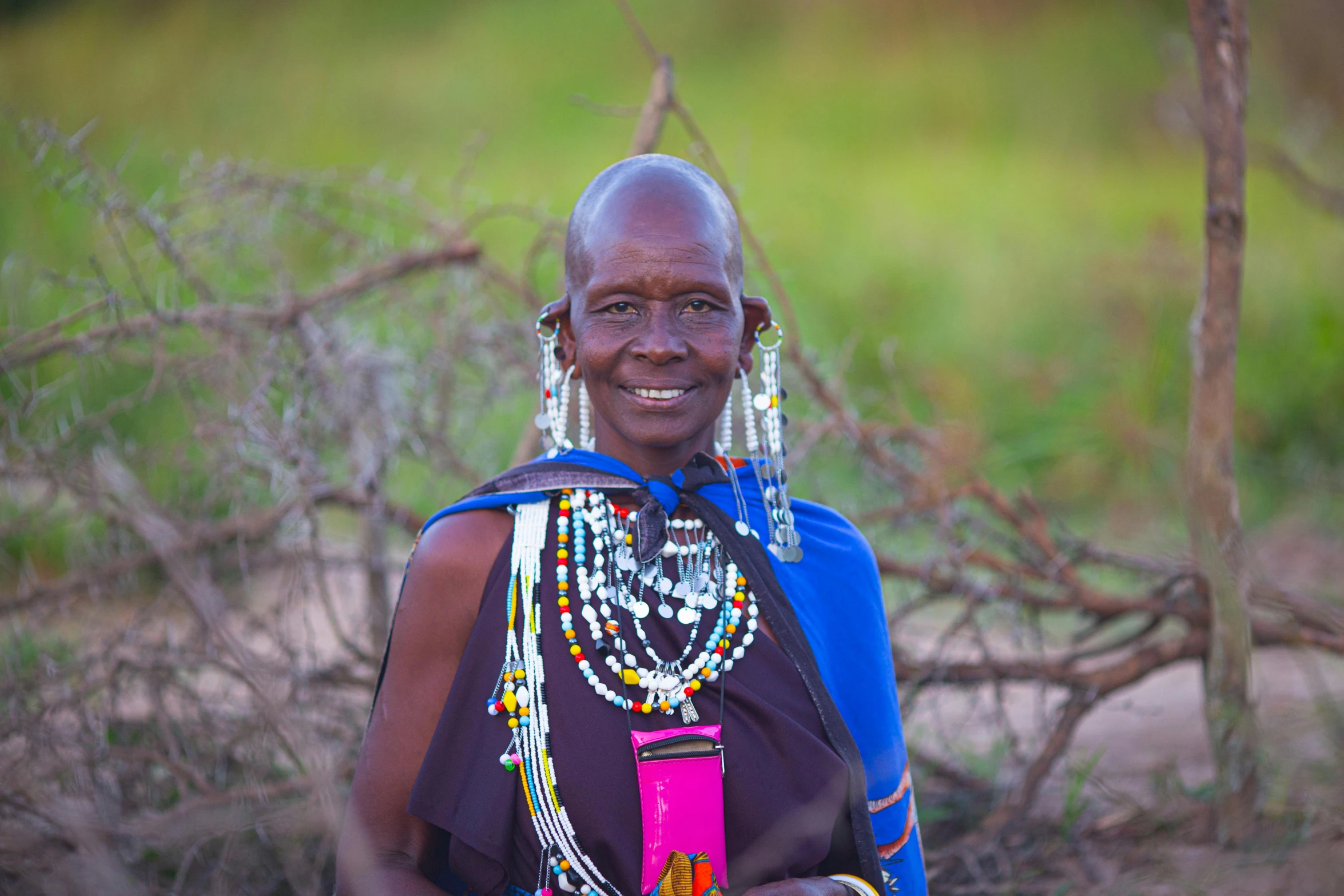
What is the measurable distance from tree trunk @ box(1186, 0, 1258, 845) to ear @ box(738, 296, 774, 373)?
154cm

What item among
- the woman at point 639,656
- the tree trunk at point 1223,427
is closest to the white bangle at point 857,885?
the woman at point 639,656

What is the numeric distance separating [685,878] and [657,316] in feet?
3.08

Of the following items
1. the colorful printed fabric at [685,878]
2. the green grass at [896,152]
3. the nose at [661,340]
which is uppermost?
the green grass at [896,152]

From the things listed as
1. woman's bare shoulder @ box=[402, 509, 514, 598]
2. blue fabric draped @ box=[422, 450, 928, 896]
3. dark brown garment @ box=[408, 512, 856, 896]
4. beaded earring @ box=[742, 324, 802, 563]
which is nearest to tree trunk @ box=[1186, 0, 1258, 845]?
blue fabric draped @ box=[422, 450, 928, 896]

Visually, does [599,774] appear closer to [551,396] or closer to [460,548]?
[460,548]

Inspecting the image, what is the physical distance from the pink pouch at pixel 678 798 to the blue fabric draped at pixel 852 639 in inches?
12.0

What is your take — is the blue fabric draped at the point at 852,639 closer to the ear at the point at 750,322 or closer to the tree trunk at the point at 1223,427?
the ear at the point at 750,322

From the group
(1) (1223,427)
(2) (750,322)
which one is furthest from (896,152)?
(2) (750,322)

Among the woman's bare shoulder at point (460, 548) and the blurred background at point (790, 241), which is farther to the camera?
the blurred background at point (790, 241)

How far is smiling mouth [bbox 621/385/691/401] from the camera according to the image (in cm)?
198

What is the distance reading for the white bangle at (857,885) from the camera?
190 centimetres

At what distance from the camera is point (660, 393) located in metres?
1.98

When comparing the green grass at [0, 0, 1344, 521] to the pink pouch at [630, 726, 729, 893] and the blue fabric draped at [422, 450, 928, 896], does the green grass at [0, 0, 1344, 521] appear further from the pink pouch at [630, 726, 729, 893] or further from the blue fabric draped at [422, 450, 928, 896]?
the pink pouch at [630, 726, 729, 893]

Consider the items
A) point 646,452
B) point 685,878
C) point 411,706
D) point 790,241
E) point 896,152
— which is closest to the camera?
point 685,878
